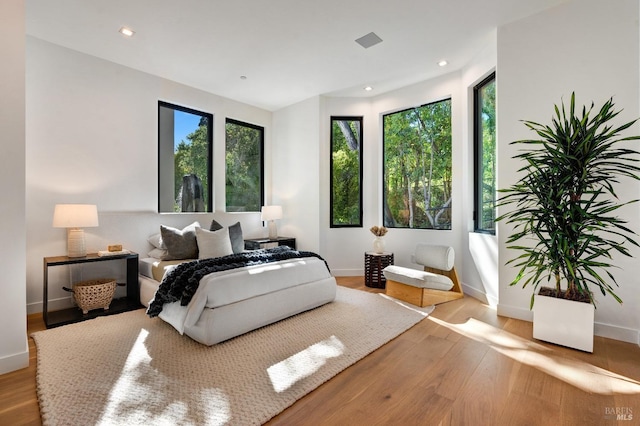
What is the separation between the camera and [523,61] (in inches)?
118

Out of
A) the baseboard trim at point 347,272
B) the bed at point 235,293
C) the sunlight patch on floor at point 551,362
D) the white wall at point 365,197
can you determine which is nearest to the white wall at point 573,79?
the sunlight patch on floor at point 551,362

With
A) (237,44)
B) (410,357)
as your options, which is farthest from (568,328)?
(237,44)

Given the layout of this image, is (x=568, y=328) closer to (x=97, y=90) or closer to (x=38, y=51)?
(x=97, y=90)

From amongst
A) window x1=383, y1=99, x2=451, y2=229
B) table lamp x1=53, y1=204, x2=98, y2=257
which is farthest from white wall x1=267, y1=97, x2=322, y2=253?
table lamp x1=53, y1=204, x2=98, y2=257

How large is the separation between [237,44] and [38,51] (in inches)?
81.2

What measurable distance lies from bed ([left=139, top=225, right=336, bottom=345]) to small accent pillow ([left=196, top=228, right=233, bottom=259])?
15.0 inches

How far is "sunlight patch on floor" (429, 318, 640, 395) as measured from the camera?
6.18 feet

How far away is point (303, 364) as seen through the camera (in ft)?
6.98

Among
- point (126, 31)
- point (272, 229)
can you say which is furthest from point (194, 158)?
point (126, 31)

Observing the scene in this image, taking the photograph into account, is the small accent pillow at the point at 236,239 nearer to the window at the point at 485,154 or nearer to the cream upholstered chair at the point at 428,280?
the cream upholstered chair at the point at 428,280

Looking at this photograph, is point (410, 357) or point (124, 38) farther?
point (124, 38)

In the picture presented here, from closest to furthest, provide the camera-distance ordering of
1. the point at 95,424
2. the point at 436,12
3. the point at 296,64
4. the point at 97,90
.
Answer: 1. the point at 95,424
2. the point at 436,12
3. the point at 97,90
4. the point at 296,64

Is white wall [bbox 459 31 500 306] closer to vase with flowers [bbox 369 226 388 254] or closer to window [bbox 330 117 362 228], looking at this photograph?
vase with flowers [bbox 369 226 388 254]

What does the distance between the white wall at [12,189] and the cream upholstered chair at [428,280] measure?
342cm
